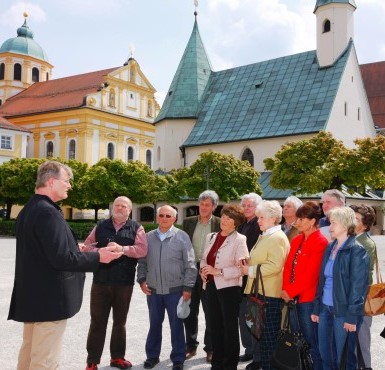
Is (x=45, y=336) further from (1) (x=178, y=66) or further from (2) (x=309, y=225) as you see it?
(1) (x=178, y=66)

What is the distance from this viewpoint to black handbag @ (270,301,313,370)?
484cm

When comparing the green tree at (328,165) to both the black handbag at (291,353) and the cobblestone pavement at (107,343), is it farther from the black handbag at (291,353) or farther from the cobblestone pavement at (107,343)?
the black handbag at (291,353)

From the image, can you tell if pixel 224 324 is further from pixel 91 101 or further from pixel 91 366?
pixel 91 101

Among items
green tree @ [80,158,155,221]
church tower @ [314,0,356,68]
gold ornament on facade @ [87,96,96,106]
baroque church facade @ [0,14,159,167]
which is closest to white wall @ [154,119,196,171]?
green tree @ [80,158,155,221]

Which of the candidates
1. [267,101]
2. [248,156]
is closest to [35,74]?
[267,101]

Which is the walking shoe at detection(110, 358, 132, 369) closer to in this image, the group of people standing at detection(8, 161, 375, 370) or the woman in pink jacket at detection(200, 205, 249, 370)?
the group of people standing at detection(8, 161, 375, 370)

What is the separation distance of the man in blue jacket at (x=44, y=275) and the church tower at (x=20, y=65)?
6603cm

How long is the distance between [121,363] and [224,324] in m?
1.26

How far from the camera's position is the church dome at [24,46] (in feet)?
221

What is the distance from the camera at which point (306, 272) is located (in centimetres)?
518

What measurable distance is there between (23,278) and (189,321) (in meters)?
3.07

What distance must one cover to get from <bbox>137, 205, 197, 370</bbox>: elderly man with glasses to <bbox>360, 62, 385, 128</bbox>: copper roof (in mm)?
63156

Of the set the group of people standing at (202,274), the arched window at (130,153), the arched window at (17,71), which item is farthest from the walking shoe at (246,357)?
the arched window at (17,71)

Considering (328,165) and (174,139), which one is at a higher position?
(174,139)
